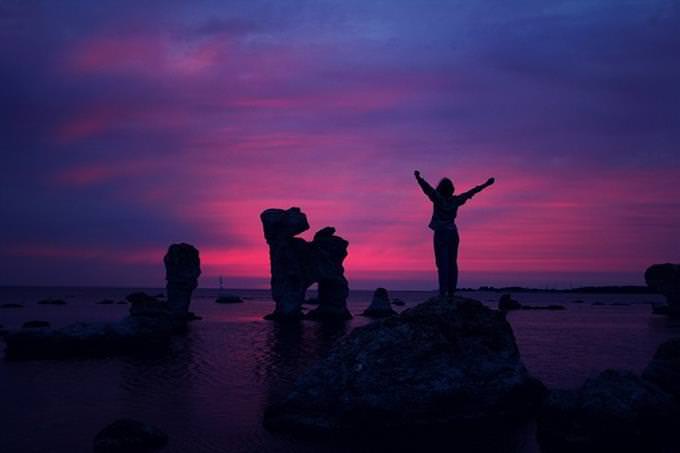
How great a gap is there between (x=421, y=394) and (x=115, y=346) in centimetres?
2512

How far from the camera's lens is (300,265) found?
3246 inches

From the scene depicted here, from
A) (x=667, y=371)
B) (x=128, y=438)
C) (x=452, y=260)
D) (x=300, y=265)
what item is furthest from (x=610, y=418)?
(x=300, y=265)

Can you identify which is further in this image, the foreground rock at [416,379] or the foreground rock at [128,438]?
the foreground rock at [416,379]

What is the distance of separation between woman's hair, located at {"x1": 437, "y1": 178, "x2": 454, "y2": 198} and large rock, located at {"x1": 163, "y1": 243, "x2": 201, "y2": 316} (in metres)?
58.3

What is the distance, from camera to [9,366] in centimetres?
2877

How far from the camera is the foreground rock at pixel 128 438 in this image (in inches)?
525

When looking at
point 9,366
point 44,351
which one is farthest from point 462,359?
point 44,351

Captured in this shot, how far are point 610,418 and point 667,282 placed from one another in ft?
331

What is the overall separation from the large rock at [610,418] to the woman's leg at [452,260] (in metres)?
4.43

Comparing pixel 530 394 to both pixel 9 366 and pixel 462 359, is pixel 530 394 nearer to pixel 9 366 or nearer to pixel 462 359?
pixel 462 359

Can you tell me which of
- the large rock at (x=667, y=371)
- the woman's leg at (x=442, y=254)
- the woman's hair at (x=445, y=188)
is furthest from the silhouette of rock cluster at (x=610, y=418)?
the woman's hair at (x=445, y=188)

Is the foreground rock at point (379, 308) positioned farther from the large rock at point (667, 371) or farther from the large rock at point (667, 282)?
the large rock at point (667, 371)

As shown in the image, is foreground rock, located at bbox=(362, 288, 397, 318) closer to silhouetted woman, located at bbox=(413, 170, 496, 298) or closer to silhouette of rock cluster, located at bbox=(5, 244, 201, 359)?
silhouette of rock cluster, located at bbox=(5, 244, 201, 359)

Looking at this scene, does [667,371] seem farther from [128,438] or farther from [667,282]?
[667,282]
